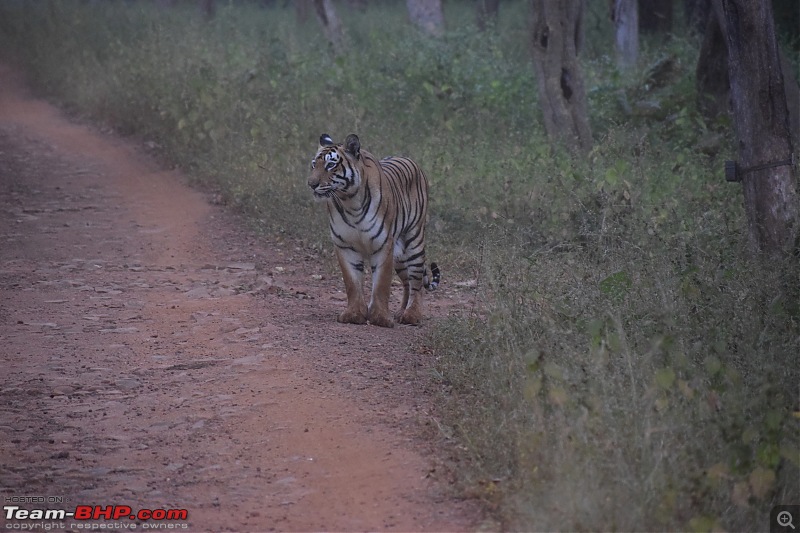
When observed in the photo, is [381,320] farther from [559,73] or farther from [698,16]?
[698,16]

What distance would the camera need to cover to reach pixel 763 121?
699 cm

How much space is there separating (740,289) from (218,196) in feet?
21.5

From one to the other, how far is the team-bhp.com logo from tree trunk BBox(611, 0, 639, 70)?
46.8 ft

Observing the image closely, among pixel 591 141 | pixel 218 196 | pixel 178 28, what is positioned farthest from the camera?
pixel 178 28

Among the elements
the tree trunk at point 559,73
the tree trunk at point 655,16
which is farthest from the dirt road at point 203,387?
the tree trunk at point 655,16

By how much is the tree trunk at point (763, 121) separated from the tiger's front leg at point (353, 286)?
2601 mm

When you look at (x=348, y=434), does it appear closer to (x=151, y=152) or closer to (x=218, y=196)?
(x=218, y=196)

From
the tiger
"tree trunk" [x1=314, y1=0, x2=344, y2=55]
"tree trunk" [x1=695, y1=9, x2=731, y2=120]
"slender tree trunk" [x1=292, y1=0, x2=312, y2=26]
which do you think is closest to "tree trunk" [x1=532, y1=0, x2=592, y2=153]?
"tree trunk" [x1=695, y1=9, x2=731, y2=120]

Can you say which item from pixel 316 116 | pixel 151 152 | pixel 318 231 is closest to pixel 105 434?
pixel 318 231

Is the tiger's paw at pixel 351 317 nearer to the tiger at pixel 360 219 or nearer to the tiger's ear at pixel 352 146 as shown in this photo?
the tiger at pixel 360 219

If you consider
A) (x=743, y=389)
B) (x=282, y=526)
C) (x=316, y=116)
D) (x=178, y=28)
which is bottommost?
(x=282, y=526)

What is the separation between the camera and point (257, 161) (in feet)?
37.6
